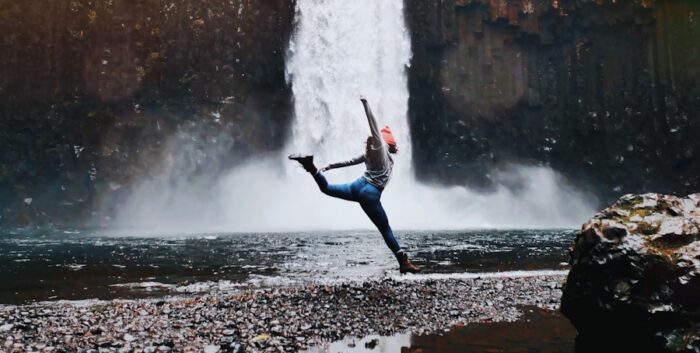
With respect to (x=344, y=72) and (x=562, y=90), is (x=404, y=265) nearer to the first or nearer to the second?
(x=344, y=72)

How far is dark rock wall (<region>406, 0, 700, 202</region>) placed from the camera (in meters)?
32.2

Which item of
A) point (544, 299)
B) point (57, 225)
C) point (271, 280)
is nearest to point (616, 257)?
point (544, 299)

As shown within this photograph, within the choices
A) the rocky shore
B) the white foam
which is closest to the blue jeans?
the rocky shore

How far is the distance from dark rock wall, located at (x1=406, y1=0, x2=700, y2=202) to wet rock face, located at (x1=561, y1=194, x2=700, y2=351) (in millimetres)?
28675

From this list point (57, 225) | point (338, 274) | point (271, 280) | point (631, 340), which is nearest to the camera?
point (631, 340)

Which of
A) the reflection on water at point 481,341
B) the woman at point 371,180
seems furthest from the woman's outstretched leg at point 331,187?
the reflection on water at point 481,341

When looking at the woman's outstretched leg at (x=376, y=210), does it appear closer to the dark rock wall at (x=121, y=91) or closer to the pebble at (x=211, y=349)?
the pebble at (x=211, y=349)

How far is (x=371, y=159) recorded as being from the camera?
654 centimetres

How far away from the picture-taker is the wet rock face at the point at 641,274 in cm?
392

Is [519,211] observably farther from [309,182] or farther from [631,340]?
[631,340]

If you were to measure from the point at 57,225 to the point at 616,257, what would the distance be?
30.0m

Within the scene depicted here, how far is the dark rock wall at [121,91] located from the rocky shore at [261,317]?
2596 cm

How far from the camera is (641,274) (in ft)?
13.4

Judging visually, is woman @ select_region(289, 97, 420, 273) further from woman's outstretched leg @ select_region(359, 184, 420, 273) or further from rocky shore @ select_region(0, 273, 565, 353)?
rocky shore @ select_region(0, 273, 565, 353)
